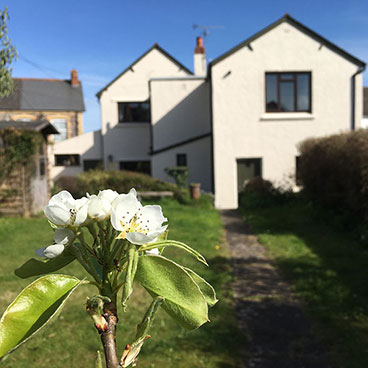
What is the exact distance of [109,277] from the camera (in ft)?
2.84

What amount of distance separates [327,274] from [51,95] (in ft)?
108

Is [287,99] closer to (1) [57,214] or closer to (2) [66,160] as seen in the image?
(2) [66,160]

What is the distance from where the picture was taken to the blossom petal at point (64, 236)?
2.84 ft

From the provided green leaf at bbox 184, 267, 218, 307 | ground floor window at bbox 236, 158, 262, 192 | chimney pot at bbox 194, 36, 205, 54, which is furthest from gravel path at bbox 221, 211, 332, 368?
chimney pot at bbox 194, 36, 205, 54

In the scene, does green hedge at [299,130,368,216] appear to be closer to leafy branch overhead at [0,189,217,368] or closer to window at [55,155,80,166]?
leafy branch overhead at [0,189,217,368]

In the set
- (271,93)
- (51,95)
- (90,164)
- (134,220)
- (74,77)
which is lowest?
(134,220)

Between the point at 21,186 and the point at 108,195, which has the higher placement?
the point at 108,195

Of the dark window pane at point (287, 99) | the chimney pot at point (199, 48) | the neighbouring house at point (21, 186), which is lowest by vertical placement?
the neighbouring house at point (21, 186)

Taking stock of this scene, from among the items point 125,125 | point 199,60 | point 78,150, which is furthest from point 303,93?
point 78,150

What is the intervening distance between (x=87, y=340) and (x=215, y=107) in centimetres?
1312

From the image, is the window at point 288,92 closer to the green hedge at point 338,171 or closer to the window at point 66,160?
the green hedge at point 338,171

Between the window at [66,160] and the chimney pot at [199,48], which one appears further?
the window at [66,160]

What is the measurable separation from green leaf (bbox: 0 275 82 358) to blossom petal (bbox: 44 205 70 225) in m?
0.13

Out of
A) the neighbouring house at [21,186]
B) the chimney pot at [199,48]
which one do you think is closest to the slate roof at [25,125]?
the neighbouring house at [21,186]
